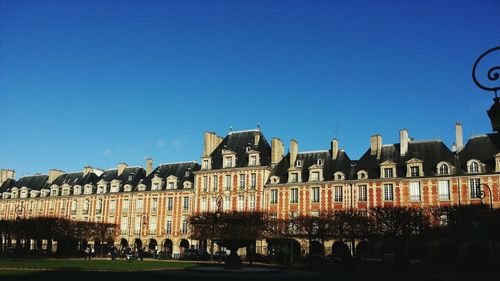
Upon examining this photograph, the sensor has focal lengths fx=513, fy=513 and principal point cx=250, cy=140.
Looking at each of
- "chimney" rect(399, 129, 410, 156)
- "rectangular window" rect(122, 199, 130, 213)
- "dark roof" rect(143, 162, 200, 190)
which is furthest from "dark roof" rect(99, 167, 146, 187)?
"chimney" rect(399, 129, 410, 156)

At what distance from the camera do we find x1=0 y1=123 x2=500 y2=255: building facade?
3750 cm

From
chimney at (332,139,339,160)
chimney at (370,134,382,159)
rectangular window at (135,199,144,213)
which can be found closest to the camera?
chimney at (370,134,382,159)

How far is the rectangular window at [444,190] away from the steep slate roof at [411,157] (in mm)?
944

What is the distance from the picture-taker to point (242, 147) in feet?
161

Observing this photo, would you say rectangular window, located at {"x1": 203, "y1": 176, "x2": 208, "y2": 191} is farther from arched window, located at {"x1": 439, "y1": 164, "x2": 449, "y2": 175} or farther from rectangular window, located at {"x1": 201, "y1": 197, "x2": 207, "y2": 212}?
arched window, located at {"x1": 439, "y1": 164, "x2": 449, "y2": 175}

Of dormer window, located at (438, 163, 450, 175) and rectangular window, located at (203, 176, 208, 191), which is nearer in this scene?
dormer window, located at (438, 163, 450, 175)

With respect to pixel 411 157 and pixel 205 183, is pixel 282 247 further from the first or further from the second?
pixel 411 157

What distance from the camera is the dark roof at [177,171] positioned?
51.2 metres

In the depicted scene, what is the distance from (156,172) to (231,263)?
30.2 m

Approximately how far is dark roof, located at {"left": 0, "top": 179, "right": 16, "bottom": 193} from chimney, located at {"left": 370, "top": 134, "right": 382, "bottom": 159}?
4766 centimetres

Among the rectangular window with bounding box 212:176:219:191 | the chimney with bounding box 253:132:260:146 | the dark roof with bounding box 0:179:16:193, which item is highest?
the chimney with bounding box 253:132:260:146

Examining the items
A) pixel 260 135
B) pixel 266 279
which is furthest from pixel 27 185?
pixel 266 279

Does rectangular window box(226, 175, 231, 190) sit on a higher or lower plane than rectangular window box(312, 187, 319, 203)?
higher

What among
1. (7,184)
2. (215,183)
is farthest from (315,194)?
(7,184)
